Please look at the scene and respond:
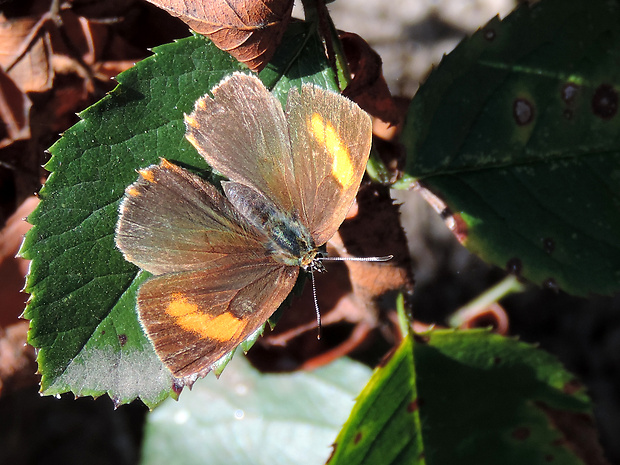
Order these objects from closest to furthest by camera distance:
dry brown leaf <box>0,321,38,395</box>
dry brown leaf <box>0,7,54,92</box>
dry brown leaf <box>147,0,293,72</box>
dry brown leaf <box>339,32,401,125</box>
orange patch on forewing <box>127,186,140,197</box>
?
dry brown leaf <box>147,0,293,72</box>
orange patch on forewing <box>127,186,140,197</box>
dry brown leaf <box>339,32,401,125</box>
dry brown leaf <box>0,7,54,92</box>
dry brown leaf <box>0,321,38,395</box>

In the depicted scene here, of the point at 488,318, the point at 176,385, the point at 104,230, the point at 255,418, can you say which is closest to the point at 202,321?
the point at 176,385

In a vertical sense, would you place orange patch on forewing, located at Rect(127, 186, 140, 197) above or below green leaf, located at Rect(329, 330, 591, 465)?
above

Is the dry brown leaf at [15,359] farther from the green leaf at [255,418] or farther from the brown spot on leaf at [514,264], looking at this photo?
the brown spot on leaf at [514,264]

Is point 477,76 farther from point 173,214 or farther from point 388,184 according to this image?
point 173,214

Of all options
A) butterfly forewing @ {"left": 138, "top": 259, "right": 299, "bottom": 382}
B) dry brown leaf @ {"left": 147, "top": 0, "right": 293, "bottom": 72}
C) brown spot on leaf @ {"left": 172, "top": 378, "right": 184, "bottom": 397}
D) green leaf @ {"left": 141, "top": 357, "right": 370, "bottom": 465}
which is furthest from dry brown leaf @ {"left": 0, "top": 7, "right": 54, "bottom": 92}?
green leaf @ {"left": 141, "top": 357, "right": 370, "bottom": 465}

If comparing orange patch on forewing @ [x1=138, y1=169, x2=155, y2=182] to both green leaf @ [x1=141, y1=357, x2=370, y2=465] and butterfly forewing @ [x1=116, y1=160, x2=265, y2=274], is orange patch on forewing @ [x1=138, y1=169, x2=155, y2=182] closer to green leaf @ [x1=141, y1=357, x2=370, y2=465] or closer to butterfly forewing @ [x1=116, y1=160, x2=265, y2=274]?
butterfly forewing @ [x1=116, y1=160, x2=265, y2=274]

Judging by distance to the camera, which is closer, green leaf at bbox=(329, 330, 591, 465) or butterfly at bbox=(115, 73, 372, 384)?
butterfly at bbox=(115, 73, 372, 384)
